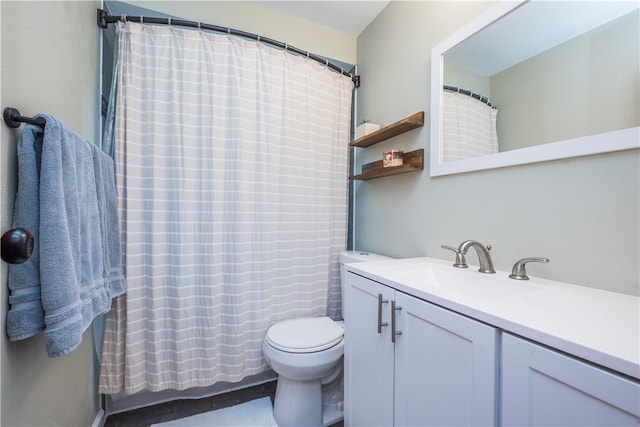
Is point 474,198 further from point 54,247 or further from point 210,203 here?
point 54,247

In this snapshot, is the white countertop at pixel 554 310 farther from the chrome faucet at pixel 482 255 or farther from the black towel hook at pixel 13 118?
the black towel hook at pixel 13 118

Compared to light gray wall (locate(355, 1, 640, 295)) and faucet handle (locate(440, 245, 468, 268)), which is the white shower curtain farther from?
faucet handle (locate(440, 245, 468, 268))

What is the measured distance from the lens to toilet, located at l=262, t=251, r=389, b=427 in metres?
1.24

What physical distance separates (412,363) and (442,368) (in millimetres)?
113

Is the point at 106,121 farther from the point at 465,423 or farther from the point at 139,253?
the point at 465,423

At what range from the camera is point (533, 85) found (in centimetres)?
93

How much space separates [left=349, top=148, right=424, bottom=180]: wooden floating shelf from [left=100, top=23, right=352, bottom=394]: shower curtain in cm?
35

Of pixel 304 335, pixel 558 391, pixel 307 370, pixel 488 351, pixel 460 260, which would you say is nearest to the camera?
pixel 558 391

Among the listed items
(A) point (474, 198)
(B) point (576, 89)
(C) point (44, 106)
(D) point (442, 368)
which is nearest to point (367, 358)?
(D) point (442, 368)

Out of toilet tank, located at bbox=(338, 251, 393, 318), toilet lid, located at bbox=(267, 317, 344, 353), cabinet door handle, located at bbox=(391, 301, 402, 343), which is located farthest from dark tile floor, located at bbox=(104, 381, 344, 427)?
cabinet door handle, located at bbox=(391, 301, 402, 343)

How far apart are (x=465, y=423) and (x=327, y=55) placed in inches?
83.9

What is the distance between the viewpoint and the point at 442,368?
0.68m

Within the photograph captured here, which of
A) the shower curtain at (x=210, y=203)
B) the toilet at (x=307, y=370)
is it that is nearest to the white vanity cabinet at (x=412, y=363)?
the toilet at (x=307, y=370)

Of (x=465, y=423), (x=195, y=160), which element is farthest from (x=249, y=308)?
(x=465, y=423)
